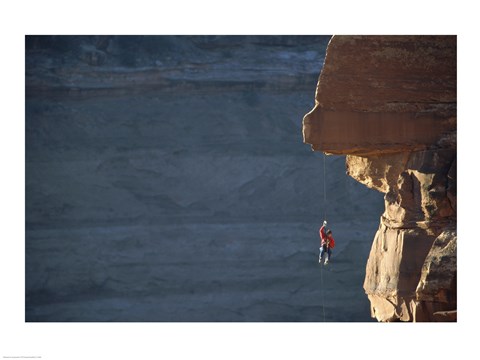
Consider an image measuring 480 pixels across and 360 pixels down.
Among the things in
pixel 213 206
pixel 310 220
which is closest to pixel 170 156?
pixel 213 206

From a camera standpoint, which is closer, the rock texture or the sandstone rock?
the sandstone rock

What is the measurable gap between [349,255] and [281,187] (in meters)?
2.99

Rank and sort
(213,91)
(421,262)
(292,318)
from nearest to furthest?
(421,262), (292,318), (213,91)

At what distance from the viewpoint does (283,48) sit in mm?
35312

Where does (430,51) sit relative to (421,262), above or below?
above

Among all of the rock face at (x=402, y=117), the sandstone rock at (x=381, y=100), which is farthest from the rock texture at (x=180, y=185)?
the sandstone rock at (x=381, y=100)

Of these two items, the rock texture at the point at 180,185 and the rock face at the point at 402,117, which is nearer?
the rock face at the point at 402,117

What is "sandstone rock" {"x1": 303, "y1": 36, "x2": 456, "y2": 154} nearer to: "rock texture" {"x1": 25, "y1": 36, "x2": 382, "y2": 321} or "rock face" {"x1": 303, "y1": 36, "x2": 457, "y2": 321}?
"rock face" {"x1": 303, "y1": 36, "x2": 457, "y2": 321}

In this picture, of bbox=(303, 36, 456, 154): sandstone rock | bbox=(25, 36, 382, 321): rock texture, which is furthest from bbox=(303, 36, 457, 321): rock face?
bbox=(25, 36, 382, 321): rock texture

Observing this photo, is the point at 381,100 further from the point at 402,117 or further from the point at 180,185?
the point at 180,185

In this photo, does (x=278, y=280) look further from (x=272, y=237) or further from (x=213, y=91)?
(x=213, y=91)

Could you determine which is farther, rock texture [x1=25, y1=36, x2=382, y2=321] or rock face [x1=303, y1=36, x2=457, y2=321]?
rock texture [x1=25, y1=36, x2=382, y2=321]

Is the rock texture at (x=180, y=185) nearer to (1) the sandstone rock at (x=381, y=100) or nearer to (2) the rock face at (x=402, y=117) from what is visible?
(2) the rock face at (x=402, y=117)

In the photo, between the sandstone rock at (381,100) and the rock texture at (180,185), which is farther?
the rock texture at (180,185)
